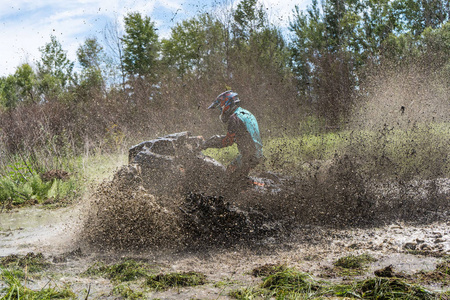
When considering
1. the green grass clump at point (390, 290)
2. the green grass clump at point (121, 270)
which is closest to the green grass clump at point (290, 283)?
the green grass clump at point (390, 290)

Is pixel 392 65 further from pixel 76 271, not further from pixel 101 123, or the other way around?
pixel 76 271

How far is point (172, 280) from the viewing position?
4367 mm

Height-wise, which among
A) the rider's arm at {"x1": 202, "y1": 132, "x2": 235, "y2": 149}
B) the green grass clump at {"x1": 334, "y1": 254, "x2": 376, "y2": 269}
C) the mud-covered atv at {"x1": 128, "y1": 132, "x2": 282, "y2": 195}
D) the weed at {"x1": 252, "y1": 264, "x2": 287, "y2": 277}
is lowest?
the green grass clump at {"x1": 334, "y1": 254, "x2": 376, "y2": 269}

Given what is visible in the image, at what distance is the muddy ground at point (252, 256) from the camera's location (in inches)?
171

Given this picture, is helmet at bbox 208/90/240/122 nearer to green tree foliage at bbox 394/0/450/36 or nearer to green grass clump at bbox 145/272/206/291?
green grass clump at bbox 145/272/206/291

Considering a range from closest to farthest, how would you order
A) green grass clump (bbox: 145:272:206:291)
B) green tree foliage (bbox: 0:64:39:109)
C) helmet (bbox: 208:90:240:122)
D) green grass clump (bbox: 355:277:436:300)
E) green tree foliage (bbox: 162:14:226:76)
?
1. green grass clump (bbox: 355:277:436:300)
2. green grass clump (bbox: 145:272:206:291)
3. helmet (bbox: 208:90:240:122)
4. green tree foliage (bbox: 162:14:226:76)
5. green tree foliage (bbox: 0:64:39:109)

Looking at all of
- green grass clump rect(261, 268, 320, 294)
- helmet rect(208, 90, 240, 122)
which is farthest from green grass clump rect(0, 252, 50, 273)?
helmet rect(208, 90, 240, 122)

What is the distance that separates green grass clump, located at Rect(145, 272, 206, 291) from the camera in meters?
4.27

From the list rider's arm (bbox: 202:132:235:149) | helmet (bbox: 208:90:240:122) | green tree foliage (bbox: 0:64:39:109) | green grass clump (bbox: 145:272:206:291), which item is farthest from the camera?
green tree foliage (bbox: 0:64:39:109)

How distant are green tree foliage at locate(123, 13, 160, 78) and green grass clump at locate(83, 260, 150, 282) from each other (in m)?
34.8

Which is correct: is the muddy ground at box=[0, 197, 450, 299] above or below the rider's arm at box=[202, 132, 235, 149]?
below

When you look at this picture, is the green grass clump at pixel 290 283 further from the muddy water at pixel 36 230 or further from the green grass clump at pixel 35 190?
the green grass clump at pixel 35 190

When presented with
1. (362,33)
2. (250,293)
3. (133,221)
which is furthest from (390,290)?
(362,33)

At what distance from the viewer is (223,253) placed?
562 cm
